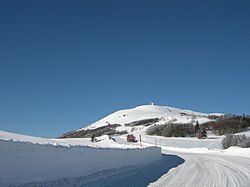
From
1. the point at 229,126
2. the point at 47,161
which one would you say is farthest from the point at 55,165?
the point at 229,126

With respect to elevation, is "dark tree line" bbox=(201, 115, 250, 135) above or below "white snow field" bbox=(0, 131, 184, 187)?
above

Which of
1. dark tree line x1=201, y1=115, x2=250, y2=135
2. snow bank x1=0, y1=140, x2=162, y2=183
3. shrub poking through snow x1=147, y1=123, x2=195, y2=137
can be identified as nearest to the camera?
snow bank x1=0, y1=140, x2=162, y2=183

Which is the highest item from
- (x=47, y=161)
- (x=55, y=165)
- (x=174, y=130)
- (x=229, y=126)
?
(x=229, y=126)

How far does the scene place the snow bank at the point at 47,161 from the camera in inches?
392

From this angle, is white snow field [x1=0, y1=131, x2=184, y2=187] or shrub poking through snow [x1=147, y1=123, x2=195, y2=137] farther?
shrub poking through snow [x1=147, y1=123, x2=195, y2=137]

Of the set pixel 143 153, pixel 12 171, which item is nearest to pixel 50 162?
pixel 12 171

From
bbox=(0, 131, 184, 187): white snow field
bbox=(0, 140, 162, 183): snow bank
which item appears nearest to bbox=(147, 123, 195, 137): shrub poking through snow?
bbox=(0, 131, 184, 187): white snow field

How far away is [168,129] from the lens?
11425 cm

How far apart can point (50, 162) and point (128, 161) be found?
10.4m

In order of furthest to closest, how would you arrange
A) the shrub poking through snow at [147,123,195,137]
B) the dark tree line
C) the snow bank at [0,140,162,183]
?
the shrub poking through snow at [147,123,195,137], the dark tree line, the snow bank at [0,140,162,183]

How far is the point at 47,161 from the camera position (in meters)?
12.0

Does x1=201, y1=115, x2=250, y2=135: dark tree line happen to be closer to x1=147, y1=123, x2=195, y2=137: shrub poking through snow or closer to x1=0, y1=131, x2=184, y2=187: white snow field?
x1=147, y1=123, x2=195, y2=137: shrub poking through snow

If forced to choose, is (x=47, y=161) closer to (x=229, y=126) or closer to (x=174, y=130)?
(x=174, y=130)

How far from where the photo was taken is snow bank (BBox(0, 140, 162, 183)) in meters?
9.97
